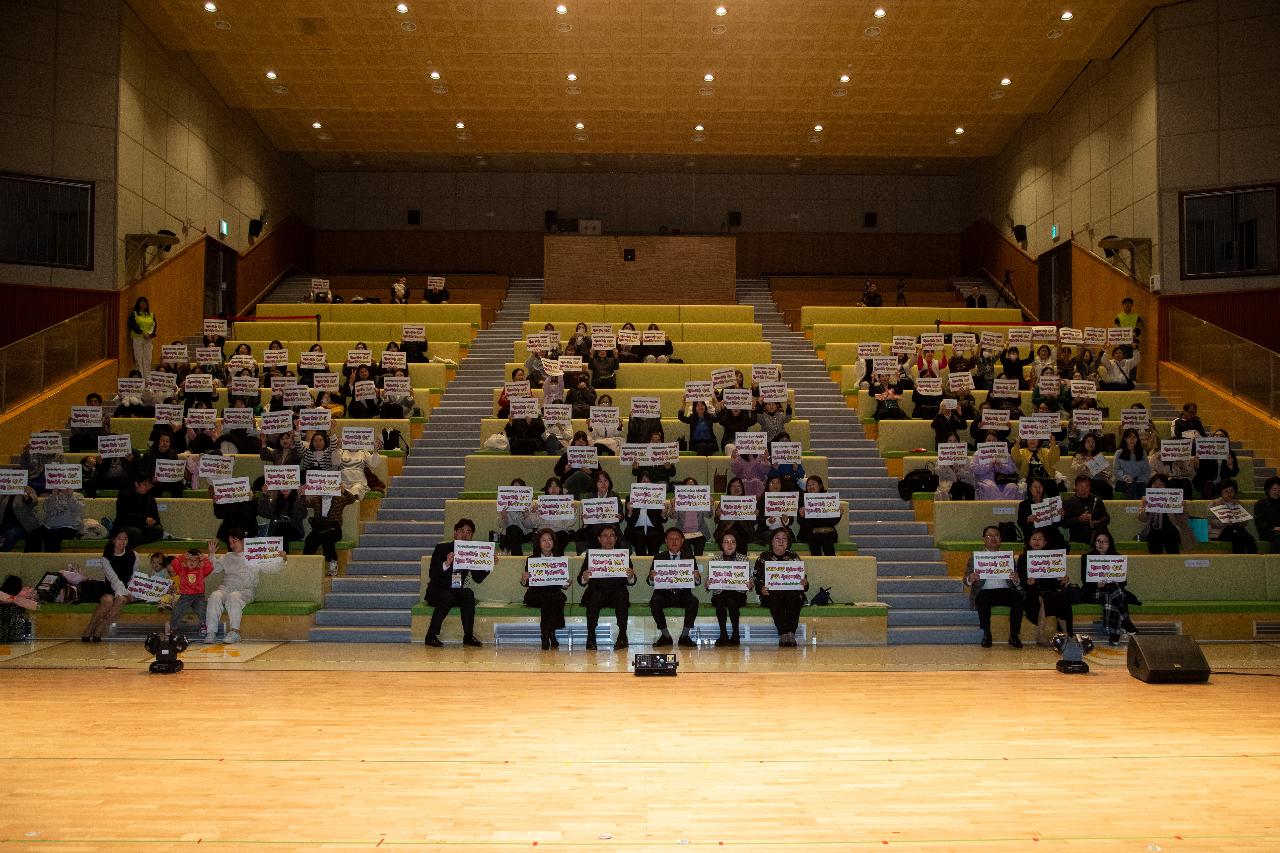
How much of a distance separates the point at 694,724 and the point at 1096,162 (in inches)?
545

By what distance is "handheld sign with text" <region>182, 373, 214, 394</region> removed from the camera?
14.0m

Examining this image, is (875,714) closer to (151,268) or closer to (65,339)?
(65,339)

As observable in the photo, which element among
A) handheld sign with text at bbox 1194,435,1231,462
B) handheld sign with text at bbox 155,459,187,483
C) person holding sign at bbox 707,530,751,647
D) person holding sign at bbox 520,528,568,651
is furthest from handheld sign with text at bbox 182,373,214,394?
handheld sign with text at bbox 1194,435,1231,462

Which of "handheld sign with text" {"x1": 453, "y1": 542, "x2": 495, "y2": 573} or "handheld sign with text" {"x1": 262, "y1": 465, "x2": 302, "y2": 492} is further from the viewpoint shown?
"handheld sign with text" {"x1": 262, "y1": 465, "x2": 302, "y2": 492}

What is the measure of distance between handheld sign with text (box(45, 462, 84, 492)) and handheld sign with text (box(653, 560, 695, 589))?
5.58m

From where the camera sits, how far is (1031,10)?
1480cm

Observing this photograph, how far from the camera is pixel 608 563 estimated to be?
9766 mm

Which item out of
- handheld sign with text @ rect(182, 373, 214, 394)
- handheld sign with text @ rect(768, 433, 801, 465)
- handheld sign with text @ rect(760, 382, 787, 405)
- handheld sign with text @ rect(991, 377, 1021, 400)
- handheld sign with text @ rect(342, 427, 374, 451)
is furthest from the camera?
handheld sign with text @ rect(182, 373, 214, 394)

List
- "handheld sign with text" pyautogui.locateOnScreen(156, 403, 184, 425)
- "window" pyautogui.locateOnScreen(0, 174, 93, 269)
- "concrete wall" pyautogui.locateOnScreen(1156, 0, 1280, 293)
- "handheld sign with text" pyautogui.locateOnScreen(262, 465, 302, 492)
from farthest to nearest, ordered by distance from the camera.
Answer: "concrete wall" pyautogui.locateOnScreen(1156, 0, 1280, 293) → "window" pyautogui.locateOnScreen(0, 174, 93, 269) → "handheld sign with text" pyautogui.locateOnScreen(156, 403, 184, 425) → "handheld sign with text" pyautogui.locateOnScreen(262, 465, 302, 492)

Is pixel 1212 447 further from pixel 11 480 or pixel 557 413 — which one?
pixel 11 480

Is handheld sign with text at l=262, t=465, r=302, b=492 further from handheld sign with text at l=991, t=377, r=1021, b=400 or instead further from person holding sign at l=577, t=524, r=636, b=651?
handheld sign with text at l=991, t=377, r=1021, b=400

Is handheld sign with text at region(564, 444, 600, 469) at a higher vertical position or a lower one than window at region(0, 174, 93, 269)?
lower

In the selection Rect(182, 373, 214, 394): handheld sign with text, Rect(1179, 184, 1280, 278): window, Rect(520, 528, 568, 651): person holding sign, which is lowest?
Rect(520, 528, 568, 651): person holding sign

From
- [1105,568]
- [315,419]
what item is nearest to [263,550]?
[315,419]
